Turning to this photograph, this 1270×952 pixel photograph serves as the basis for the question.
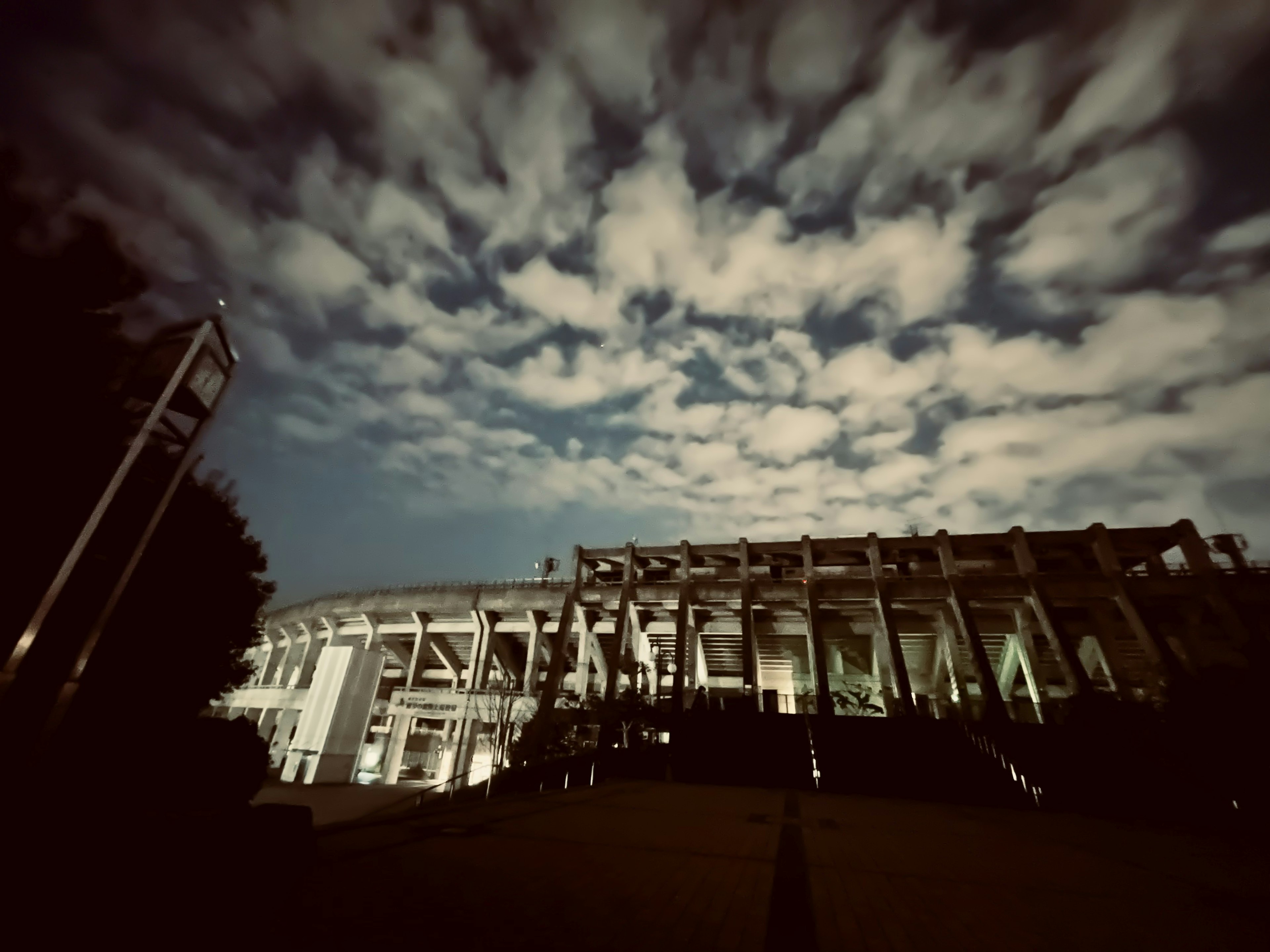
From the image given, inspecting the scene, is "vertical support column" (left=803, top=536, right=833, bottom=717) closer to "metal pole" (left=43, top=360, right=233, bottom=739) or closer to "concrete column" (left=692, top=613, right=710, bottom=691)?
"concrete column" (left=692, top=613, right=710, bottom=691)

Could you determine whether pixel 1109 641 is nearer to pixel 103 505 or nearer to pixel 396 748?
pixel 103 505

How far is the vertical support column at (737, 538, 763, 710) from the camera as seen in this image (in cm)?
2417

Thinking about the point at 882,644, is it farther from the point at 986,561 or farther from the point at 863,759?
the point at 863,759

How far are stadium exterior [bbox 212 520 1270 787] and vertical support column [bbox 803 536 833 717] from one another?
Answer: 0.11 m

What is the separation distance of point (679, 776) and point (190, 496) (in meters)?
16.2

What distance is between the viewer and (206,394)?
9516mm

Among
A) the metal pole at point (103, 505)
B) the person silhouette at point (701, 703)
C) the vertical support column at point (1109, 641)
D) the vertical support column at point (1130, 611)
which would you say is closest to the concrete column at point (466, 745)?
the person silhouette at point (701, 703)

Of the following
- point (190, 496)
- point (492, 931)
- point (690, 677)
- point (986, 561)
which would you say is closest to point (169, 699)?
point (190, 496)

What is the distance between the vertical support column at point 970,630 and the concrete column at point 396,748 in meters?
33.5

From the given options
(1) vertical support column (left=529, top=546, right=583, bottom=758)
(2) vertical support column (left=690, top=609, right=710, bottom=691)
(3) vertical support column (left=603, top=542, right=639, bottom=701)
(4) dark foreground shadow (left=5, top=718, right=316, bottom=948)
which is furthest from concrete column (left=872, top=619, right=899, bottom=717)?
(4) dark foreground shadow (left=5, top=718, right=316, bottom=948)

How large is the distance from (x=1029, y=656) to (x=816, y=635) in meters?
11.8

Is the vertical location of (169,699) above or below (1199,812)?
above

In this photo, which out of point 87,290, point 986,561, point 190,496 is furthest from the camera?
point 986,561

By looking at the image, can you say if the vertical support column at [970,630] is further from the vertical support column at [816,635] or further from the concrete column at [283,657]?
the concrete column at [283,657]
